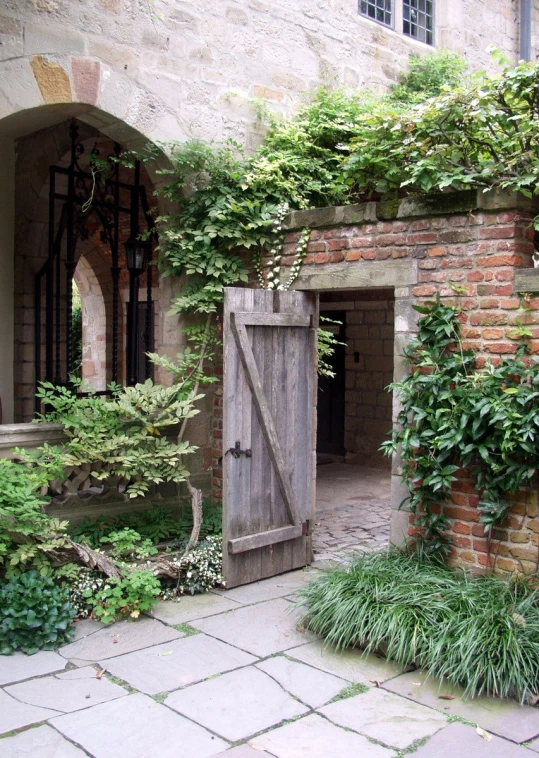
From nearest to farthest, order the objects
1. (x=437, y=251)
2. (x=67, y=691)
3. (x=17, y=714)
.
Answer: (x=17, y=714)
(x=67, y=691)
(x=437, y=251)

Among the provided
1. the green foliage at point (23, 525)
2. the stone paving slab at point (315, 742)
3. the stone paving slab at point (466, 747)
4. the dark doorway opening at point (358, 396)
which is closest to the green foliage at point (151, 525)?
the green foliage at point (23, 525)

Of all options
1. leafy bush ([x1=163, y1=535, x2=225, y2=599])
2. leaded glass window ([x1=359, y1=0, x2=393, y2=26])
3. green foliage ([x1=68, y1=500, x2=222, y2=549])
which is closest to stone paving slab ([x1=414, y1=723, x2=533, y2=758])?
leafy bush ([x1=163, y1=535, x2=225, y2=599])

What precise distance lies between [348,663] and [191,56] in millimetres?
4944

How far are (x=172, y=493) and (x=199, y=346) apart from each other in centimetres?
124

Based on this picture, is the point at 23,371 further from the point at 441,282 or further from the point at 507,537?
the point at 507,537

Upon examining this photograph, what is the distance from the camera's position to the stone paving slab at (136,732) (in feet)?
10.4

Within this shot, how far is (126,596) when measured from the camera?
4.73 metres

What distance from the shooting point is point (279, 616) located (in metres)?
4.75

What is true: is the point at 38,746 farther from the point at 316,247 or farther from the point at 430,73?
the point at 430,73

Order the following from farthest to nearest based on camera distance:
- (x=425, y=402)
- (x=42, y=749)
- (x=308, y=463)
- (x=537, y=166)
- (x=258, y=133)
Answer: (x=258, y=133), (x=308, y=463), (x=425, y=402), (x=537, y=166), (x=42, y=749)

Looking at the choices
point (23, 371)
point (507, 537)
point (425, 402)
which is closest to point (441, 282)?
point (425, 402)

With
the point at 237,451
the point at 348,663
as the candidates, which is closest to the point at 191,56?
the point at 237,451

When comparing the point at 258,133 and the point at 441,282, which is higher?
the point at 258,133

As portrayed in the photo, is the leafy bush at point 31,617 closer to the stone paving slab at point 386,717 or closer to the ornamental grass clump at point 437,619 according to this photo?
the ornamental grass clump at point 437,619
